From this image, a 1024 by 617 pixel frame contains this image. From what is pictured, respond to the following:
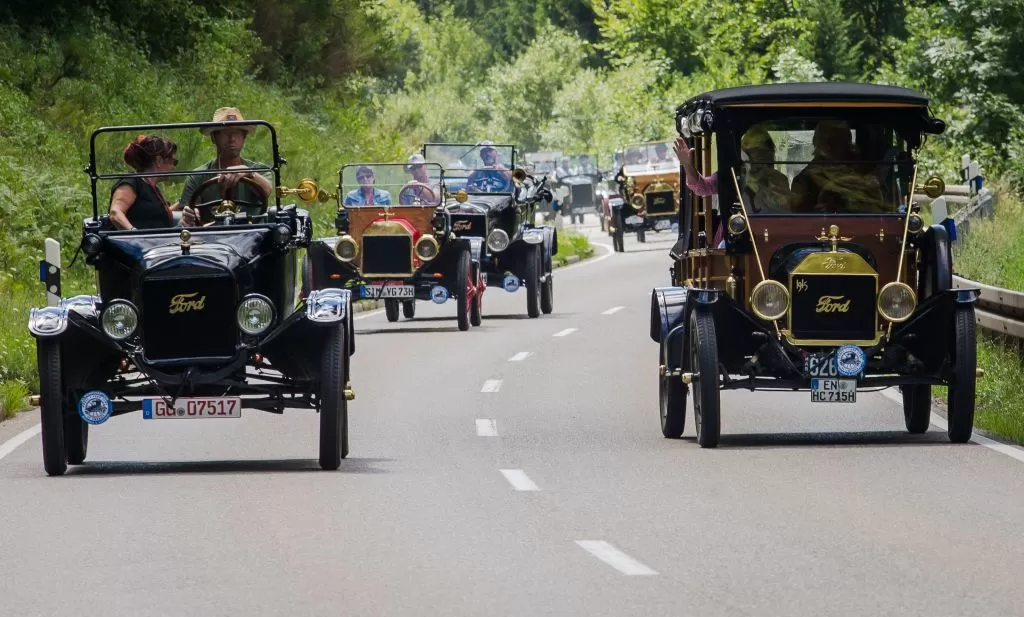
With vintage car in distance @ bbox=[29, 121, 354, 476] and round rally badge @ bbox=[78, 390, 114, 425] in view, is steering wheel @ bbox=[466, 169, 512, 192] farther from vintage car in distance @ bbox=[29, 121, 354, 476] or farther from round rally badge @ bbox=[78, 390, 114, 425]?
round rally badge @ bbox=[78, 390, 114, 425]

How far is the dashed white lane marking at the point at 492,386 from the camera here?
754 inches

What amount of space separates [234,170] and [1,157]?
16135 millimetres

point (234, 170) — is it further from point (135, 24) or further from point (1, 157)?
point (135, 24)

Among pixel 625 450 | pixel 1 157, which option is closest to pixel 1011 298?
pixel 625 450

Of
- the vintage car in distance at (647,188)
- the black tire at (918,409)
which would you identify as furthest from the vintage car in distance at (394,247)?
the vintage car in distance at (647,188)

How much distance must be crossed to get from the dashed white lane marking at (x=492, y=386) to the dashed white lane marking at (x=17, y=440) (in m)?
4.13

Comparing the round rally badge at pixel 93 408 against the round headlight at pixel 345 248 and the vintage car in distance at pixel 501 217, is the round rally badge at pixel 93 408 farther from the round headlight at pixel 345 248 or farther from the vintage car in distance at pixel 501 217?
the vintage car in distance at pixel 501 217

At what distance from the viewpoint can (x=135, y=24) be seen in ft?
127

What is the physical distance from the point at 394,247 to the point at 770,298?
12.6 metres

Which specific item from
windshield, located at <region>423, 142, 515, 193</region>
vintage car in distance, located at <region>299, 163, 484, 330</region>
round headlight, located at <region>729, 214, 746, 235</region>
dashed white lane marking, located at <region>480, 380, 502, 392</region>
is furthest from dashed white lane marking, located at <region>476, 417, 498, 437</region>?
windshield, located at <region>423, 142, 515, 193</region>

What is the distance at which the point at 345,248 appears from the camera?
26453mm

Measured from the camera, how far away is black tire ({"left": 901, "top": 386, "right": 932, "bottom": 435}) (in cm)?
1503

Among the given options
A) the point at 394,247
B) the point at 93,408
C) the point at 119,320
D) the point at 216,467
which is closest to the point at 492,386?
the point at 216,467

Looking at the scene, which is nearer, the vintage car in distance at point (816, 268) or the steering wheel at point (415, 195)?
the vintage car in distance at point (816, 268)
